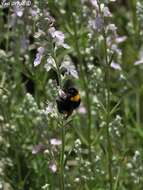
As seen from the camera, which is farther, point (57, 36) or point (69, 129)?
point (69, 129)

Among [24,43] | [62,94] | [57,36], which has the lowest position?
[62,94]

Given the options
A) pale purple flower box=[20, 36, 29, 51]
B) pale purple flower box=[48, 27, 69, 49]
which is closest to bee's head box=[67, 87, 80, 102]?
pale purple flower box=[48, 27, 69, 49]

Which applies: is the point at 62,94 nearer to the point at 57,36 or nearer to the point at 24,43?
the point at 57,36

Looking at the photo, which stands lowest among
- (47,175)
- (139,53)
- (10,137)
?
(47,175)

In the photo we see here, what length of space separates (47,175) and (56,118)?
1.01m

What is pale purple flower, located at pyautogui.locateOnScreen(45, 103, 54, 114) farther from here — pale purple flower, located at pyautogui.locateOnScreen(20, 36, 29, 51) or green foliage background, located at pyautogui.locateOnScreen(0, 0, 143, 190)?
pale purple flower, located at pyautogui.locateOnScreen(20, 36, 29, 51)

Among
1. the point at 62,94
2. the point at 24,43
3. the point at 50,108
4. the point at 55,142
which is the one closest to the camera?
the point at 62,94

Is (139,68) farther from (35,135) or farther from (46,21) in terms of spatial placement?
(46,21)

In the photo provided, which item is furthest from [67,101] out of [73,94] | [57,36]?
[57,36]

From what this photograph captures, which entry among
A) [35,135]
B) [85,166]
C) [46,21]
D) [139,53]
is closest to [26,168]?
[35,135]

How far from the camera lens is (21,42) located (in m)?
3.71

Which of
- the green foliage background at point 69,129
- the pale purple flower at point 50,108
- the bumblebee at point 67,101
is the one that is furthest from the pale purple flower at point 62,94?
the green foliage background at point 69,129

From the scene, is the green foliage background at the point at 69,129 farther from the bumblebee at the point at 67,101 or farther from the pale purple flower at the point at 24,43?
the bumblebee at the point at 67,101

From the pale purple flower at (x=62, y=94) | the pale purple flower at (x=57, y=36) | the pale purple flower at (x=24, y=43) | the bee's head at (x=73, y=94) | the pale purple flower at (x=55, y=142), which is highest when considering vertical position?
the pale purple flower at (x=24, y=43)
